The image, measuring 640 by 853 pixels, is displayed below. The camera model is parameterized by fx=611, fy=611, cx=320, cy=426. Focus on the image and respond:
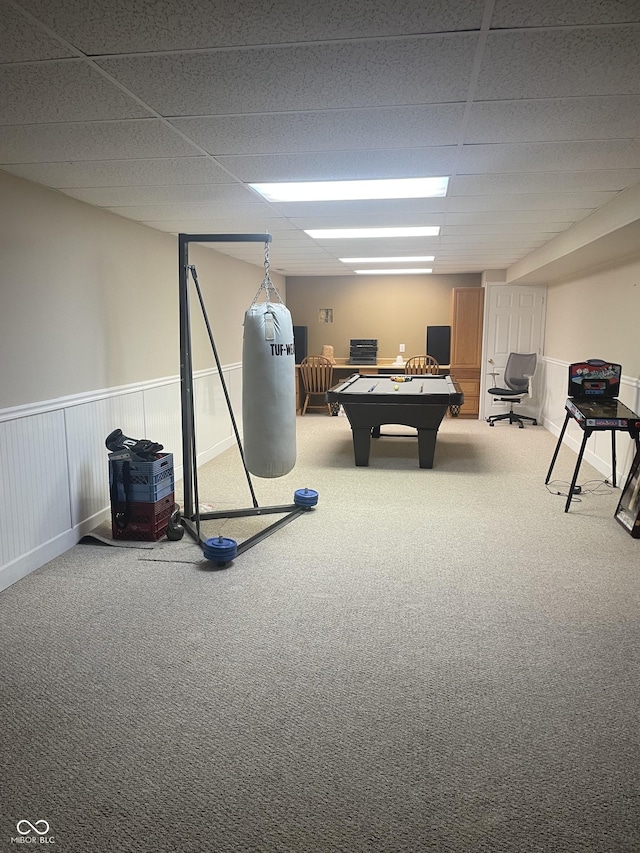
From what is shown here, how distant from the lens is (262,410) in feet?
12.8

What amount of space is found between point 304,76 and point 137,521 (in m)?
2.98

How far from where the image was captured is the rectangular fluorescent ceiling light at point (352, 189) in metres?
3.52

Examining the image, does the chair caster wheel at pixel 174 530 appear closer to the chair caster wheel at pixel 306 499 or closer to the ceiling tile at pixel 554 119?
the chair caster wheel at pixel 306 499

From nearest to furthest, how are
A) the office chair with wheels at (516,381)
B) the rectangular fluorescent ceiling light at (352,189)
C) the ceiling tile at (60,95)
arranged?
1. the ceiling tile at (60,95)
2. the rectangular fluorescent ceiling light at (352,189)
3. the office chair with wheels at (516,381)

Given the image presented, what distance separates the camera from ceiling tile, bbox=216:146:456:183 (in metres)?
2.91

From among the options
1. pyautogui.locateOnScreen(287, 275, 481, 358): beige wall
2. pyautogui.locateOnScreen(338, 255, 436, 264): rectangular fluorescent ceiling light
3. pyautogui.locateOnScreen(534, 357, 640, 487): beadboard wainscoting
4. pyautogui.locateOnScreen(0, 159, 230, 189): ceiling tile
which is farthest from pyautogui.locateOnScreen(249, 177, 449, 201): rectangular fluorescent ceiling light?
pyautogui.locateOnScreen(287, 275, 481, 358): beige wall

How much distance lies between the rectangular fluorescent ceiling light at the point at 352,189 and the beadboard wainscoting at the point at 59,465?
6.10ft

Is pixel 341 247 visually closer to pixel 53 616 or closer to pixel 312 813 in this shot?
pixel 53 616

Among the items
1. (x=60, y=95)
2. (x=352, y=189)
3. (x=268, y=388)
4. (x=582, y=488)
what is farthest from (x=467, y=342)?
(x=60, y=95)

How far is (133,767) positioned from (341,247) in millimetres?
5242

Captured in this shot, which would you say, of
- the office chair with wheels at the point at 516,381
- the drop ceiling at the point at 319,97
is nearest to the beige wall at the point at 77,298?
the drop ceiling at the point at 319,97

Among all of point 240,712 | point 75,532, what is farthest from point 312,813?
point 75,532

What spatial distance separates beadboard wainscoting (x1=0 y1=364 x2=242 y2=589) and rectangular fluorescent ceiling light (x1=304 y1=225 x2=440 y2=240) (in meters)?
1.91

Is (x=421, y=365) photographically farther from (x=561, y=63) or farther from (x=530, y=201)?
(x=561, y=63)
